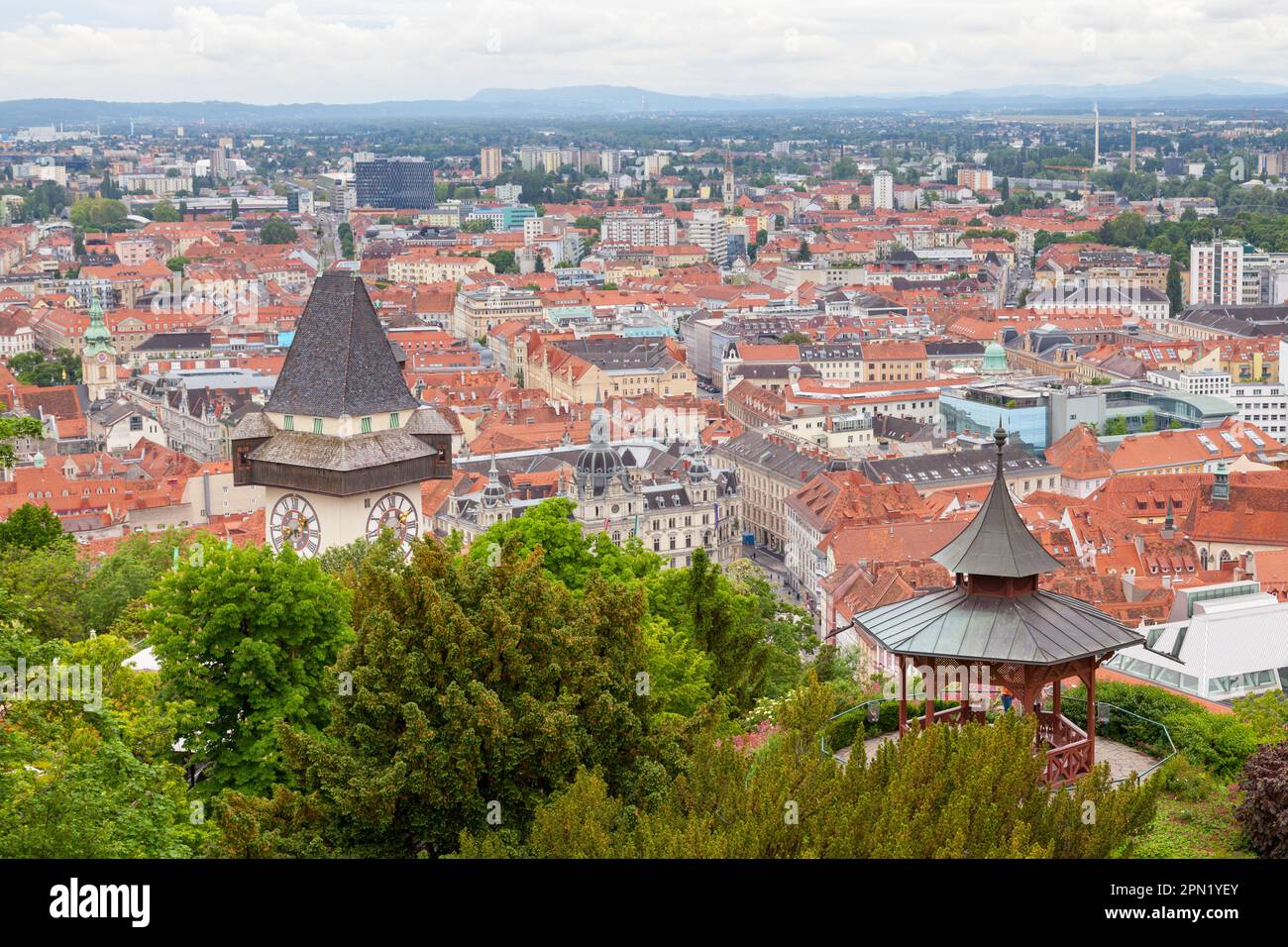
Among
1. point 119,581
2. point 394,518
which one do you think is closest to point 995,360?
point 119,581

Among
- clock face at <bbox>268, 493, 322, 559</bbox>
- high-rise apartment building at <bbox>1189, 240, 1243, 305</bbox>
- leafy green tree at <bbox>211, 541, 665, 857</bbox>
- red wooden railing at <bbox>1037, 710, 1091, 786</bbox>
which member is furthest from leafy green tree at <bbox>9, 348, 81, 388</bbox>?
red wooden railing at <bbox>1037, 710, 1091, 786</bbox>

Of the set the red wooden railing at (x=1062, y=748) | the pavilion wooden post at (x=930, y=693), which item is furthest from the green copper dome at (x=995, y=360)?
the pavilion wooden post at (x=930, y=693)

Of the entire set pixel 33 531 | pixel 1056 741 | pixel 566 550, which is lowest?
pixel 33 531

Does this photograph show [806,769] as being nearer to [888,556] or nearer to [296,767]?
[296,767]

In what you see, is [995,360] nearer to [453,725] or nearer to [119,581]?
[119,581]

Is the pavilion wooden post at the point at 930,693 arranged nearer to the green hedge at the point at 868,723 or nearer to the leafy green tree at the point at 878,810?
the leafy green tree at the point at 878,810
